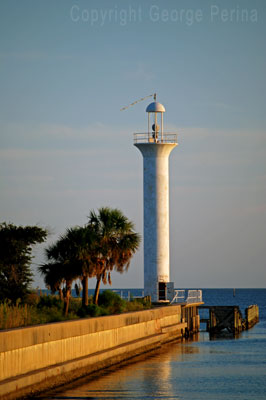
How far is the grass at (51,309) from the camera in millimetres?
27688

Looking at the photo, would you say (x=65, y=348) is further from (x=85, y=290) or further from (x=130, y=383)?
(x=85, y=290)

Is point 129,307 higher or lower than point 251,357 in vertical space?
higher

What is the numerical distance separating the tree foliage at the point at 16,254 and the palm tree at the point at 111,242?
126 inches

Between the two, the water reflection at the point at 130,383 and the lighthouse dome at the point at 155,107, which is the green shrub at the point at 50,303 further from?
the lighthouse dome at the point at 155,107

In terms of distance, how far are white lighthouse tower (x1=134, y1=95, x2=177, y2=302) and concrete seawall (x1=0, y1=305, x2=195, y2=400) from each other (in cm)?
996

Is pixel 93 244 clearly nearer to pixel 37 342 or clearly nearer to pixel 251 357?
pixel 251 357

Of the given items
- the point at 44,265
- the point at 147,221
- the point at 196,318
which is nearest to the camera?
the point at 44,265

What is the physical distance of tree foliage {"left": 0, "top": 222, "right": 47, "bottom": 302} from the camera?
1591 inches

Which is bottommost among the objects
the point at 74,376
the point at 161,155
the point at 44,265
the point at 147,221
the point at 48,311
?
the point at 74,376

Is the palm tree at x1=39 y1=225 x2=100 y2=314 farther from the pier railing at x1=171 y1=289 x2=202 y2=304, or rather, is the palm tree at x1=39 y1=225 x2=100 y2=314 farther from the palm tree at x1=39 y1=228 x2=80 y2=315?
the pier railing at x1=171 y1=289 x2=202 y2=304

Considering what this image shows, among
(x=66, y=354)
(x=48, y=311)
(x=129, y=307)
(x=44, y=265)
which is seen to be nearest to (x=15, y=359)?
(x=66, y=354)

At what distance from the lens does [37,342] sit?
2492 centimetres

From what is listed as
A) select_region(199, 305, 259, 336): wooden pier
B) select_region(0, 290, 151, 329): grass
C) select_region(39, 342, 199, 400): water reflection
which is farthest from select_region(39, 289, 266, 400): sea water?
select_region(199, 305, 259, 336): wooden pier

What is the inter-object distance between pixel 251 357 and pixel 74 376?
16.1 metres
